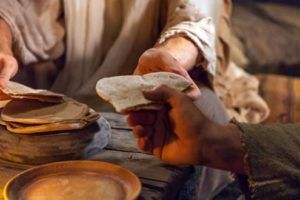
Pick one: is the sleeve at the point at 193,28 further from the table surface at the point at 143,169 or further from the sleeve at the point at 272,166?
the sleeve at the point at 272,166

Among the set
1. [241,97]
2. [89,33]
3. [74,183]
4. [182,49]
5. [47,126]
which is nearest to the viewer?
[74,183]

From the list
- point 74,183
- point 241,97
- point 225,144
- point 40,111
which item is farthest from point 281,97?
point 74,183

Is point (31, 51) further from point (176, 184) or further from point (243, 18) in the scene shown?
point (243, 18)

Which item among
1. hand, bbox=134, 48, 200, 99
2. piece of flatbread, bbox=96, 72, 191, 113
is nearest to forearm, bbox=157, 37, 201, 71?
hand, bbox=134, 48, 200, 99

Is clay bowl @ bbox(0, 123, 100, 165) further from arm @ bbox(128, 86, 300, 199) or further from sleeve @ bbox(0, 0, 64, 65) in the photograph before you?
sleeve @ bbox(0, 0, 64, 65)

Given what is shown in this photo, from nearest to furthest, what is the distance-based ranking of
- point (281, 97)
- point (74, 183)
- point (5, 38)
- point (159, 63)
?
point (74, 183)
point (159, 63)
point (5, 38)
point (281, 97)

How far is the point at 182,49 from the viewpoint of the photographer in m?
1.64

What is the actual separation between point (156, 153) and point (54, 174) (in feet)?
0.78

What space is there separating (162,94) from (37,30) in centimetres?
87

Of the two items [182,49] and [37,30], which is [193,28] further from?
[37,30]

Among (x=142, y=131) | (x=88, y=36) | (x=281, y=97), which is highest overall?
(x=142, y=131)

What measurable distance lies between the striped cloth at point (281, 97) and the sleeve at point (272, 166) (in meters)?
1.40

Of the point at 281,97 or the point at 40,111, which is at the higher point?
the point at 40,111

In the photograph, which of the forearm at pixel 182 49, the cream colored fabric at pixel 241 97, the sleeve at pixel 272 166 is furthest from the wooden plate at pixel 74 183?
the cream colored fabric at pixel 241 97
